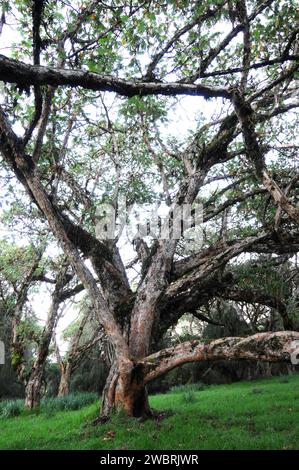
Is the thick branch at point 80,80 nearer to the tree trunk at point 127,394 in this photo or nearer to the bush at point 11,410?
the tree trunk at point 127,394

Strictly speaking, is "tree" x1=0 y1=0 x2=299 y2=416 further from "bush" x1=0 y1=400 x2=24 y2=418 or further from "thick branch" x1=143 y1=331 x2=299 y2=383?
"bush" x1=0 y1=400 x2=24 y2=418

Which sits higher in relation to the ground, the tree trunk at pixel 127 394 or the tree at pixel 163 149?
the tree at pixel 163 149

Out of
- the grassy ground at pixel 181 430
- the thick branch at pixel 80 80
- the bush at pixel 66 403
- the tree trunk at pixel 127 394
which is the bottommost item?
the grassy ground at pixel 181 430

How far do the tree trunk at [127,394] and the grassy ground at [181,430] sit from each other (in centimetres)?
31

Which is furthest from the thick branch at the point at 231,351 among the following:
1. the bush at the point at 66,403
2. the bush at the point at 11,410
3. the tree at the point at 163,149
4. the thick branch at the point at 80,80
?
the bush at the point at 11,410

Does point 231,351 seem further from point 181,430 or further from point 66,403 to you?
point 66,403

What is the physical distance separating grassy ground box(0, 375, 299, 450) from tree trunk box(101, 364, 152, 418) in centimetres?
31

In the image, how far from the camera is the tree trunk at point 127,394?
6785mm

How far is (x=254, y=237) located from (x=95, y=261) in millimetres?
3703

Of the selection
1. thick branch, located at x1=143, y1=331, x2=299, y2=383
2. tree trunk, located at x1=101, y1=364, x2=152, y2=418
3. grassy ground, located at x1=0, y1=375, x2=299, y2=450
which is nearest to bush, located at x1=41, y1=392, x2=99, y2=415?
grassy ground, located at x1=0, y1=375, x2=299, y2=450

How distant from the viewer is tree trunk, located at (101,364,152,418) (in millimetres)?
6785

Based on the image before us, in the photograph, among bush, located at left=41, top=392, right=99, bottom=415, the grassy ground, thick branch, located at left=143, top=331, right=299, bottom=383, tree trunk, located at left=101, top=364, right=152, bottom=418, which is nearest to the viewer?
thick branch, located at left=143, top=331, right=299, bottom=383

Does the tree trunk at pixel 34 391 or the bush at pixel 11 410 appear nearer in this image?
the bush at pixel 11 410
